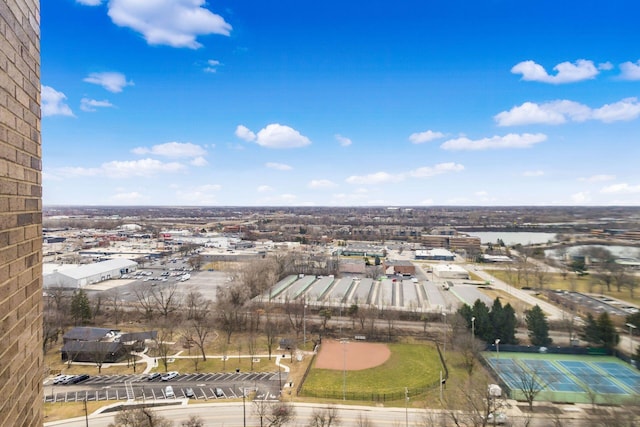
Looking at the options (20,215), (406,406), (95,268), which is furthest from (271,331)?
(95,268)

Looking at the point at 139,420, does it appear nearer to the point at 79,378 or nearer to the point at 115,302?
the point at 79,378

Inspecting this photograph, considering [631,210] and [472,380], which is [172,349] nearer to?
[472,380]

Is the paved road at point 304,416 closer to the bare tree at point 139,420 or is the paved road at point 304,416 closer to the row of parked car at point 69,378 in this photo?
the bare tree at point 139,420

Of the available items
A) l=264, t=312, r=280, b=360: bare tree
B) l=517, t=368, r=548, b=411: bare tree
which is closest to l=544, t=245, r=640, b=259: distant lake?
l=517, t=368, r=548, b=411: bare tree

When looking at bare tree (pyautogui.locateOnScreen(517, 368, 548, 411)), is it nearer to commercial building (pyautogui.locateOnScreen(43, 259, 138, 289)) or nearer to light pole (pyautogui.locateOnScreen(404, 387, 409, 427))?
light pole (pyautogui.locateOnScreen(404, 387, 409, 427))

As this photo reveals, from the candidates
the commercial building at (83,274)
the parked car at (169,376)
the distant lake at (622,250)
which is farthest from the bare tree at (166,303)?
the distant lake at (622,250)
